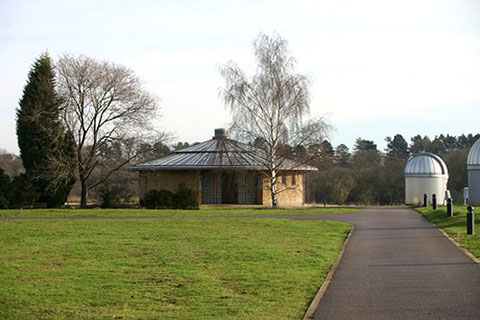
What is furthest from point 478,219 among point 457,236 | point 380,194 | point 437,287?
point 380,194

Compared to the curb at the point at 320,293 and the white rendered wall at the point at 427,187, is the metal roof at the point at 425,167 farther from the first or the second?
the curb at the point at 320,293

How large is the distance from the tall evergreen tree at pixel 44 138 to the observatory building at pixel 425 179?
813 inches

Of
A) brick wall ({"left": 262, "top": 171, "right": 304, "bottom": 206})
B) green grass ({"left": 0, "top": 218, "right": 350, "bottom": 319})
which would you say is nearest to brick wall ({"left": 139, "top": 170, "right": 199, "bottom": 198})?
brick wall ({"left": 262, "top": 171, "right": 304, "bottom": 206})

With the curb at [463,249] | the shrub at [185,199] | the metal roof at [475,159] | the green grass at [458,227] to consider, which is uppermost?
the metal roof at [475,159]

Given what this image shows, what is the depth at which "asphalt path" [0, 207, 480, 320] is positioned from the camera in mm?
7895

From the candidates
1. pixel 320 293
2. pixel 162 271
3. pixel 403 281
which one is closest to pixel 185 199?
pixel 162 271

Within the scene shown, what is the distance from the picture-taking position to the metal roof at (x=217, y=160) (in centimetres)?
3519

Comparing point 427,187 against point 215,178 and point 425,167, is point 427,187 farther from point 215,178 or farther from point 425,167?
point 215,178

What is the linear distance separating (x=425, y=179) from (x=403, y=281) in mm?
28978

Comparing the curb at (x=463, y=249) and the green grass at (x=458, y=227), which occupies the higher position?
the green grass at (x=458, y=227)

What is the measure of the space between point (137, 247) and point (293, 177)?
89.0ft

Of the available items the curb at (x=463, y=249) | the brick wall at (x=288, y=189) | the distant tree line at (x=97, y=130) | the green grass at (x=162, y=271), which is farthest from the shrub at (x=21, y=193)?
the curb at (x=463, y=249)

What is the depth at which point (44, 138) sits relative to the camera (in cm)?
3584

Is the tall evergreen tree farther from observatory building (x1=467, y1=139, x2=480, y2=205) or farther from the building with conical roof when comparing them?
observatory building (x1=467, y1=139, x2=480, y2=205)
